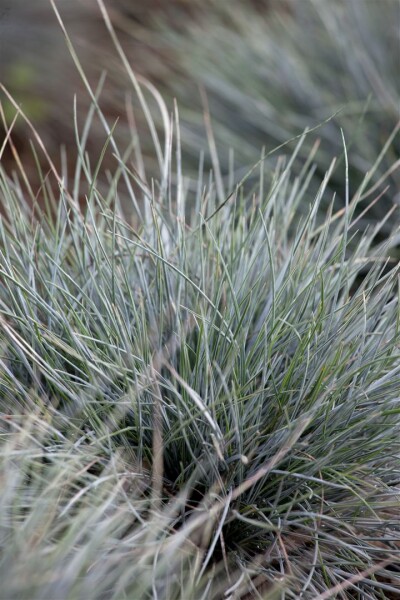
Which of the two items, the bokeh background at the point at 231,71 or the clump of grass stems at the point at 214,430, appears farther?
the bokeh background at the point at 231,71

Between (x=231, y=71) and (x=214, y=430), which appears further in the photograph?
(x=231, y=71)

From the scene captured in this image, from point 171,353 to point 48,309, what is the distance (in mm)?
275

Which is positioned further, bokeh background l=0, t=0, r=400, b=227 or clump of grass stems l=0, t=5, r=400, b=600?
bokeh background l=0, t=0, r=400, b=227

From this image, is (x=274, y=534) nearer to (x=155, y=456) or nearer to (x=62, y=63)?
(x=155, y=456)

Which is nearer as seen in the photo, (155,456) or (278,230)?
(155,456)

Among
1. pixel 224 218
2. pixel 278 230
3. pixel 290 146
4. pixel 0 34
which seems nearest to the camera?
pixel 224 218

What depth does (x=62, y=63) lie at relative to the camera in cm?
374

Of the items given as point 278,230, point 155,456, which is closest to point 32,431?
point 155,456

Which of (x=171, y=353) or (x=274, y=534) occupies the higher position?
(x=171, y=353)

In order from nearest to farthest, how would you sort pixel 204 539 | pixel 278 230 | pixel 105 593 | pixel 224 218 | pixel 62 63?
pixel 105 593
pixel 204 539
pixel 224 218
pixel 278 230
pixel 62 63

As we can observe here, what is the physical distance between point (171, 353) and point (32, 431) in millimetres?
337

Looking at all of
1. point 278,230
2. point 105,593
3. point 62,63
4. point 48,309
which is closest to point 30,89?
point 62,63

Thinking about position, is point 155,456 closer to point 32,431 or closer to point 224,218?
point 32,431

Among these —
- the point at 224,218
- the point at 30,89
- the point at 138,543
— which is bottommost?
the point at 30,89
